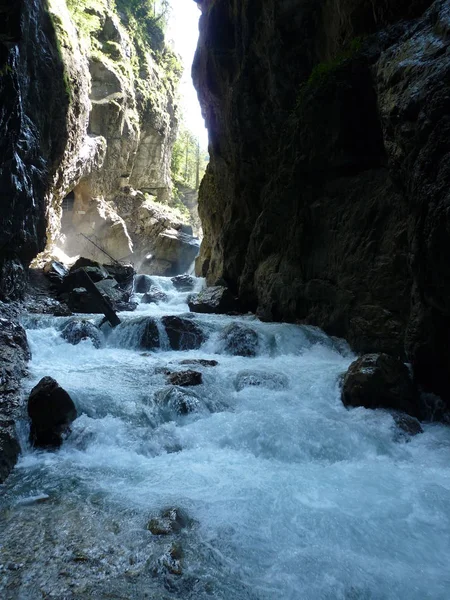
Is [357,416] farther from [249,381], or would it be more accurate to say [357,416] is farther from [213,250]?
[213,250]

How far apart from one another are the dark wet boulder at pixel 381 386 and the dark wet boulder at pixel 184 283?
2039 cm

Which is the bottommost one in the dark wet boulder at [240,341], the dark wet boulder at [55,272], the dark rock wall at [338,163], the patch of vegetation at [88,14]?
the dark wet boulder at [240,341]

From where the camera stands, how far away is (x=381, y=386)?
6949mm

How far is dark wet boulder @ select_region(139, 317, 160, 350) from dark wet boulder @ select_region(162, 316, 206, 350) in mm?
351

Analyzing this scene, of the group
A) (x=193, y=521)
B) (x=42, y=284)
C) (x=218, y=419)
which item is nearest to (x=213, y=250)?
(x=42, y=284)

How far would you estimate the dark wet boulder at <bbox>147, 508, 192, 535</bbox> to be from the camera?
11.9 feet

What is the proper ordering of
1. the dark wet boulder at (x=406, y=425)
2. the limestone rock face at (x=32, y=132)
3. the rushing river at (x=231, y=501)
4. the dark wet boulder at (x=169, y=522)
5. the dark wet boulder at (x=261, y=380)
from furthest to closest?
1. the limestone rock face at (x=32, y=132)
2. the dark wet boulder at (x=261, y=380)
3. the dark wet boulder at (x=406, y=425)
4. the dark wet boulder at (x=169, y=522)
5. the rushing river at (x=231, y=501)

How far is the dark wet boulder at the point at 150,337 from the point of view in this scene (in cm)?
1160

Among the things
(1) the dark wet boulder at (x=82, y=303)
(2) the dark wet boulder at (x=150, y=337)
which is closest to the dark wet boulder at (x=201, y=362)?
(2) the dark wet boulder at (x=150, y=337)

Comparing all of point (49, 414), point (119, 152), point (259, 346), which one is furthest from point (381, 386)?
point (119, 152)

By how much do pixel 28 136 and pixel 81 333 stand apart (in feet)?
28.9

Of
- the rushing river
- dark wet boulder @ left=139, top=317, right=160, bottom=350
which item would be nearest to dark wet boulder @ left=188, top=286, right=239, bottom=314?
dark wet boulder @ left=139, top=317, right=160, bottom=350

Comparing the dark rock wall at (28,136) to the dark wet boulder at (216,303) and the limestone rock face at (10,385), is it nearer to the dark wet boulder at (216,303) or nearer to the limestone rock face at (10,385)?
the limestone rock face at (10,385)

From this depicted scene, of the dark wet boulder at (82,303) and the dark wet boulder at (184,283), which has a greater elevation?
the dark wet boulder at (184,283)
